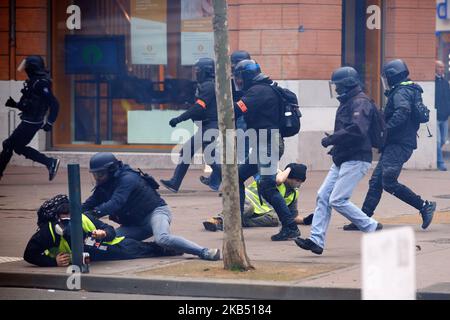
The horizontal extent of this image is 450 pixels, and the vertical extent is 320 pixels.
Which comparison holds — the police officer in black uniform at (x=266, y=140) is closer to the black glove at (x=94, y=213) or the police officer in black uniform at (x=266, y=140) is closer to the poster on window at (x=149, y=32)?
the black glove at (x=94, y=213)

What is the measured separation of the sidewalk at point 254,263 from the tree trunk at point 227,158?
0.65 feet

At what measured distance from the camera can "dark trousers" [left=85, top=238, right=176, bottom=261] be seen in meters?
10.4

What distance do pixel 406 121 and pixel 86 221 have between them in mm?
4143

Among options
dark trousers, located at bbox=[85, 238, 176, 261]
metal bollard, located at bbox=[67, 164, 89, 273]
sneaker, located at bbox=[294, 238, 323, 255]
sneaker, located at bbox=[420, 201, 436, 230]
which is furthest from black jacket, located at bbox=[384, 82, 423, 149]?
metal bollard, located at bbox=[67, 164, 89, 273]

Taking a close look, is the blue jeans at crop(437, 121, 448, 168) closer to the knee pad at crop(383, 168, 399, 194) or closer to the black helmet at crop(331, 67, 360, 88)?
the knee pad at crop(383, 168, 399, 194)

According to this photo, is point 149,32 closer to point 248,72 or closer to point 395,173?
point 248,72

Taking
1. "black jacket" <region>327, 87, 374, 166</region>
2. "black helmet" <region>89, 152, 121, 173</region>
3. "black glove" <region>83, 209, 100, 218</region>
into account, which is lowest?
"black glove" <region>83, 209, 100, 218</region>

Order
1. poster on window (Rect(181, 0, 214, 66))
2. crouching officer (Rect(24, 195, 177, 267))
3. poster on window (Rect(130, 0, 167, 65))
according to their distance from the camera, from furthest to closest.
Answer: poster on window (Rect(130, 0, 167, 65)), poster on window (Rect(181, 0, 214, 66)), crouching officer (Rect(24, 195, 177, 267))

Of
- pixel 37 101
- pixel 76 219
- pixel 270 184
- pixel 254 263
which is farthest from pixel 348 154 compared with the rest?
pixel 37 101

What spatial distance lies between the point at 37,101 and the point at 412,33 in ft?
23.5

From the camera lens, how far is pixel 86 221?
33.3ft

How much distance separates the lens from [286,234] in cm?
1179
